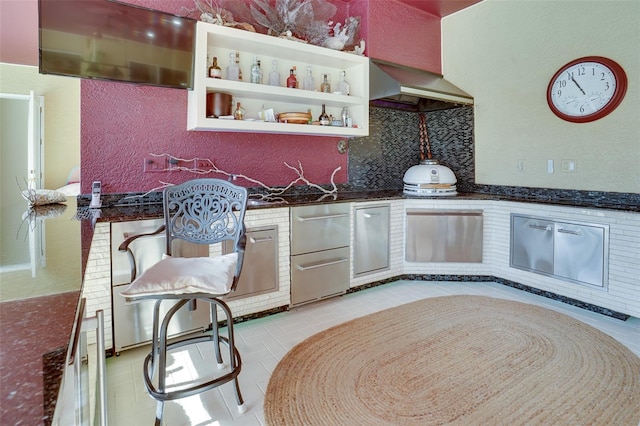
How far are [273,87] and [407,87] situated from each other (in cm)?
128

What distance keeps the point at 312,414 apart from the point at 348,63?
9.72ft

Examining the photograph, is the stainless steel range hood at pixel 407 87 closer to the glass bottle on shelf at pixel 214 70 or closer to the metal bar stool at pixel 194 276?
the glass bottle on shelf at pixel 214 70

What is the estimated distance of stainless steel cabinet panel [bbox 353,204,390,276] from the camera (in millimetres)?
3293

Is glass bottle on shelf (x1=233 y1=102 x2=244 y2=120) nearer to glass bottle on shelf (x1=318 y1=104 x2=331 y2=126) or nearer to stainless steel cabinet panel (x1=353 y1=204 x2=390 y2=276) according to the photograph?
glass bottle on shelf (x1=318 y1=104 x2=331 y2=126)

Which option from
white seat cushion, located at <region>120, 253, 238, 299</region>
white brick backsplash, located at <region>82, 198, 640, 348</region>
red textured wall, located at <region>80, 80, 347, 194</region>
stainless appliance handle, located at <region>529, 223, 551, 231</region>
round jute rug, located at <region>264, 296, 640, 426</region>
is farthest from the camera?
stainless appliance handle, located at <region>529, 223, 551, 231</region>

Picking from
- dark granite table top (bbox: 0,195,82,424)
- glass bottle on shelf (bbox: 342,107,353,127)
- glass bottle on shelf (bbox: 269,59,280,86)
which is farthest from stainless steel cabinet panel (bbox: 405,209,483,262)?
dark granite table top (bbox: 0,195,82,424)

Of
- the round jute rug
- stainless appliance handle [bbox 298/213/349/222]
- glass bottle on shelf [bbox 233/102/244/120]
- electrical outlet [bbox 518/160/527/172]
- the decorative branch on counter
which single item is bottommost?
the round jute rug

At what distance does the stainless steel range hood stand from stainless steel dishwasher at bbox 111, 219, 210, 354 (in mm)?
2314

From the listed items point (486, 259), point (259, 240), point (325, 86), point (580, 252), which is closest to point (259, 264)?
point (259, 240)

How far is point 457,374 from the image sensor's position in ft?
6.66

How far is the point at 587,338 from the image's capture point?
8.04 ft

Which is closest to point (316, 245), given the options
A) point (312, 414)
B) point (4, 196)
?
point (312, 414)

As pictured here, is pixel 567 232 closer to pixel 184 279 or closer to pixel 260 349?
pixel 260 349

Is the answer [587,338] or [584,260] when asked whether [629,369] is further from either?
[584,260]
